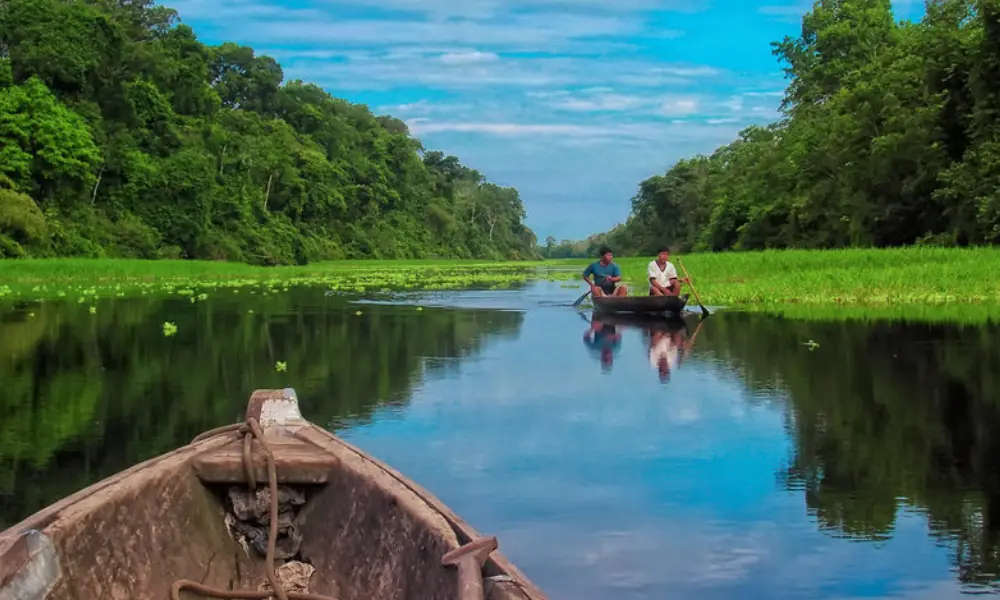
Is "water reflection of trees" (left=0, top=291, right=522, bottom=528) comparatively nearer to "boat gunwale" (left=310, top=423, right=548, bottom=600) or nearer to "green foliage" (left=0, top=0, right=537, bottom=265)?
"boat gunwale" (left=310, top=423, right=548, bottom=600)

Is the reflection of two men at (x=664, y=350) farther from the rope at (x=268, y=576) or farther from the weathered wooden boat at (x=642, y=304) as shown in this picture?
the rope at (x=268, y=576)

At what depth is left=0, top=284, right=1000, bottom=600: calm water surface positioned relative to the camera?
5984 millimetres

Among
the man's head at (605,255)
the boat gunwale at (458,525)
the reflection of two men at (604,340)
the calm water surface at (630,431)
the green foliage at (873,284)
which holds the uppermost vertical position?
the man's head at (605,255)

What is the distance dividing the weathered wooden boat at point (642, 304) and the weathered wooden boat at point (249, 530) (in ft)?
48.0

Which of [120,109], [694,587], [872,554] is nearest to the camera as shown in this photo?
[694,587]

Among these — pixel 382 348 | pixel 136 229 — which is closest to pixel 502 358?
pixel 382 348

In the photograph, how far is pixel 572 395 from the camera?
11.7 meters

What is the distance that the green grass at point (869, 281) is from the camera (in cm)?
2286

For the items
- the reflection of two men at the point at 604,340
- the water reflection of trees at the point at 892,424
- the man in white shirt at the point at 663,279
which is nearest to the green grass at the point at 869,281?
the man in white shirt at the point at 663,279

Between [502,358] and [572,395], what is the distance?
3183 millimetres

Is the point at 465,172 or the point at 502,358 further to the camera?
the point at 465,172

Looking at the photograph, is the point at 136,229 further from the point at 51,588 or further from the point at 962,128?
the point at 51,588

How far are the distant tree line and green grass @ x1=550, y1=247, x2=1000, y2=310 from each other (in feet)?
11.7

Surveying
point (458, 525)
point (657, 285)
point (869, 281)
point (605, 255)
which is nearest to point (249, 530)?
point (458, 525)
